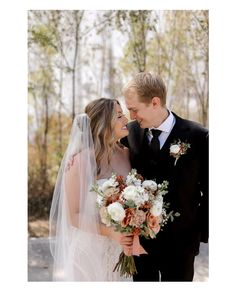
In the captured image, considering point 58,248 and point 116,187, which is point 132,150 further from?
point 58,248

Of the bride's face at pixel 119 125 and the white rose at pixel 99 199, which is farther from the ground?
the bride's face at pixel 119 125

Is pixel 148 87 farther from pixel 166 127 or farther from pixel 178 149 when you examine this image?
pixel 178 149

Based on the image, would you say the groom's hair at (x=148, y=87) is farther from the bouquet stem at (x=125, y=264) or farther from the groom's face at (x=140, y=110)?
the bouquet stem at (x=125, y=264)

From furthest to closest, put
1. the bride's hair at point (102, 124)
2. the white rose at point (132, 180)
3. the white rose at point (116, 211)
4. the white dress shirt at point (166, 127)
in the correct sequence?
the white dress shirt at point (166, 127) → the bride's hair at point (102, 124) → the white rose at point (132, 180) → the white rose at point (116, 211)

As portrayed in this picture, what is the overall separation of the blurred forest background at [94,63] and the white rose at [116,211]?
3463 mm

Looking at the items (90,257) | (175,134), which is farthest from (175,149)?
(90,257)

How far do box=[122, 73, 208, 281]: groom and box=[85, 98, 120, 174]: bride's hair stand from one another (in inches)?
10.9

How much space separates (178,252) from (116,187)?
75 centimetres

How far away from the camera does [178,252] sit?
3.64m

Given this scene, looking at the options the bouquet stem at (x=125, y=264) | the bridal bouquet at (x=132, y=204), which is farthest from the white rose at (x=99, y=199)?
the bouquet stem at (x=125, y=264)

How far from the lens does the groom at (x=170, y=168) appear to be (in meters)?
3.58

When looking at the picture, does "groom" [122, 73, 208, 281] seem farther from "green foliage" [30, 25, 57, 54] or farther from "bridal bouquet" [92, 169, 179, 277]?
"green foliage" [30, 25, 57, 54]

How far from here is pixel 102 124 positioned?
3447 mm
